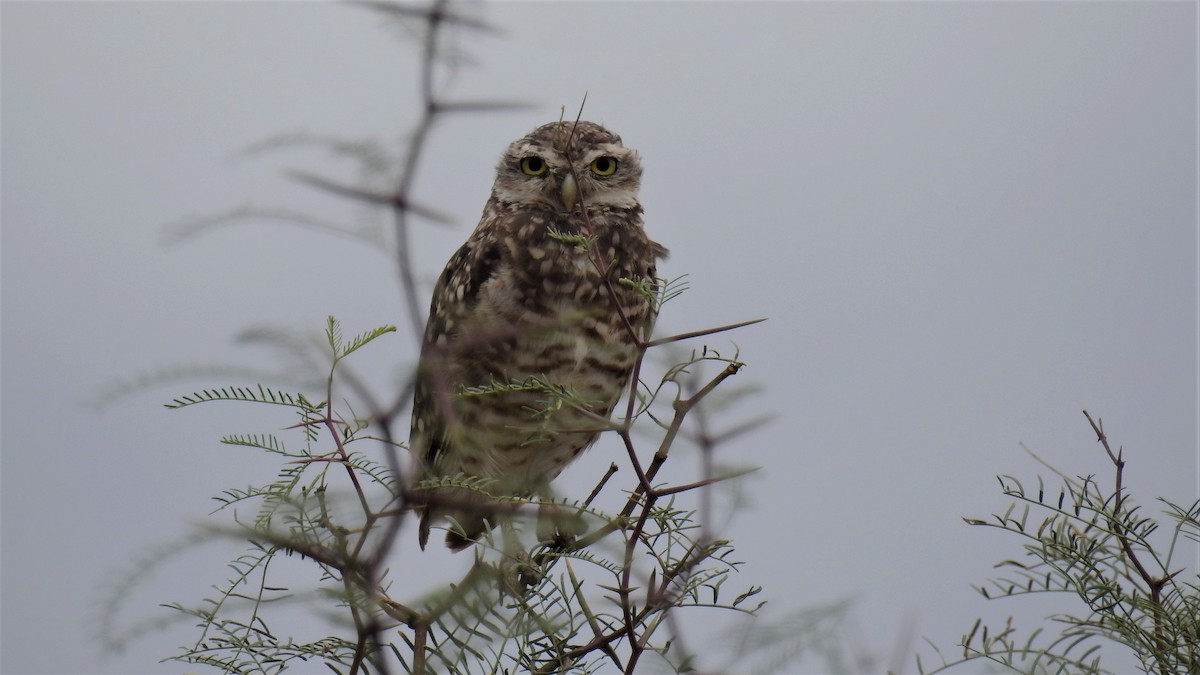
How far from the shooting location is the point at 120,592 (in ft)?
4.19

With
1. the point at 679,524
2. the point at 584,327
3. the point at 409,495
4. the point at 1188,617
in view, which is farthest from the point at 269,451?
the point at 584,327

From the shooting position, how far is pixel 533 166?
11.9ft

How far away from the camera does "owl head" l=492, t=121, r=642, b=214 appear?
139 inches

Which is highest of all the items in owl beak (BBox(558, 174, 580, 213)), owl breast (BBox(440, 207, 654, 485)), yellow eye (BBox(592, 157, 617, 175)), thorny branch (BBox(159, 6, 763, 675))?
yellow eye (BBox(592, 157, 617, 175))

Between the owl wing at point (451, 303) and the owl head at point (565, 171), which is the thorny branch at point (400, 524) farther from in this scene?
the owl head at point (565, 171)

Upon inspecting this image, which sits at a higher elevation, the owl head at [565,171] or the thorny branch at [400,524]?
the owl head at [565,171]

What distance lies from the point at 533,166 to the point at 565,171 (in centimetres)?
19

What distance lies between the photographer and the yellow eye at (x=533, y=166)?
3591 millimetres

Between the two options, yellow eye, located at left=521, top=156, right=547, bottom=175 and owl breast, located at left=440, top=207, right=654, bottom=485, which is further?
yellow eye, located at left=521, top=156, right=547, bottom=175

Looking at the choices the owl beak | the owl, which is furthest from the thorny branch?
the owl beak

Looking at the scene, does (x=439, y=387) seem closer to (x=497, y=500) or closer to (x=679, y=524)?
(x=497, y=500)

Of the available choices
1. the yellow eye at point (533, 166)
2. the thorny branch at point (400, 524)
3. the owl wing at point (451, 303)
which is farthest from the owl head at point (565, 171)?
the thorny branch at point (400, 524)

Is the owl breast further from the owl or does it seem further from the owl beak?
the owl beak

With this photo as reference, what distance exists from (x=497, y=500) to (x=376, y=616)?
0.98 feet
